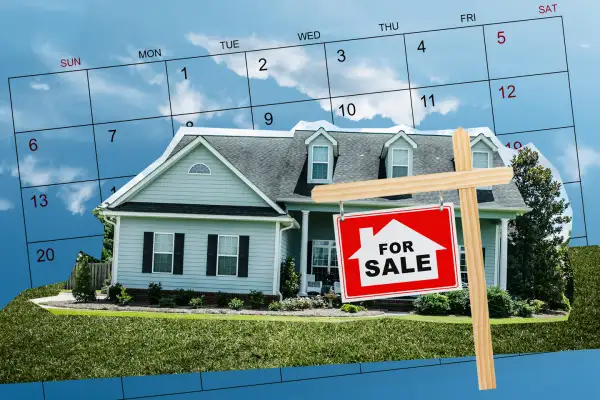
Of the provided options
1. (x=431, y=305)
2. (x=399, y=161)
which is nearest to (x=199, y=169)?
(x=399, y=161)

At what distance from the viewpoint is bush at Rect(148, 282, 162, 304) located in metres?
6.76

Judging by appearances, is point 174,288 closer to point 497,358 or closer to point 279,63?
point 279,63

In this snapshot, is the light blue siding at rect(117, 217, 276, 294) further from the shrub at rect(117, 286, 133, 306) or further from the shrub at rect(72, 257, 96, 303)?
the shrub at rect(72, 257, 96, 303)

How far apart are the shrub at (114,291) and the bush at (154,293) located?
0.27 metres

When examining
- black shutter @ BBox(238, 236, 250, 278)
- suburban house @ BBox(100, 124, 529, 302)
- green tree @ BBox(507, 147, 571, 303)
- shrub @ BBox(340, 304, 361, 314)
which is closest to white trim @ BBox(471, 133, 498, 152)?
suburban house @ BBox(100, 124, 529, 302)

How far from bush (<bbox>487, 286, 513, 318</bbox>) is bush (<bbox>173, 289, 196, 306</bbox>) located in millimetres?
2713

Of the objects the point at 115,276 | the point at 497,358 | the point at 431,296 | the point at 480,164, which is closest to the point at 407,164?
the point at 480,164

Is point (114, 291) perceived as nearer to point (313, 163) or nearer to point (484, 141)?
point (313, 163)

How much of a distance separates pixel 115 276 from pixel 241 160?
1570 millimetres

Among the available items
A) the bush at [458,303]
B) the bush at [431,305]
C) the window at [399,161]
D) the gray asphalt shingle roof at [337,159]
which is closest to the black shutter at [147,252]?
the gray asphalt shingle roof at [337,159]

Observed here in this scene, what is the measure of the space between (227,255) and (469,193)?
176 inches

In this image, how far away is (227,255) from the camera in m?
6.82

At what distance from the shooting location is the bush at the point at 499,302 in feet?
22.2

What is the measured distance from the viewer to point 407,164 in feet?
22.3
